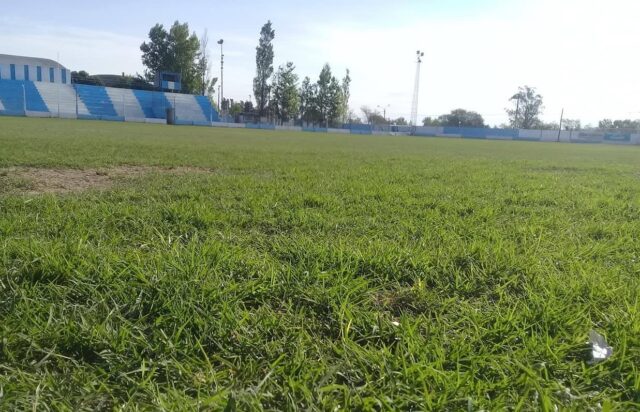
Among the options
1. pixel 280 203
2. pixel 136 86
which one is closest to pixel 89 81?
pixel 136 86

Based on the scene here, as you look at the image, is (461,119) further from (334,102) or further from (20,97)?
(20,97)

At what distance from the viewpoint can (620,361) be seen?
1.55 m

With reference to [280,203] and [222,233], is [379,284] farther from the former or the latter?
[280,203]

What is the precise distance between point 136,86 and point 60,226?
75086mm

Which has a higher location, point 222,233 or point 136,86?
point 136,86

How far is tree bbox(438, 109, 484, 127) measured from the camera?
3875 inches

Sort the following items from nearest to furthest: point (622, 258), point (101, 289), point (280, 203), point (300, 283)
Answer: point (101, 289)
point (300, 283)
point (622, 258)
point (280, 203)

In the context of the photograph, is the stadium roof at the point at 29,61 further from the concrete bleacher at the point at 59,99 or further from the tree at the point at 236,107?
the tree at the point at 236,107

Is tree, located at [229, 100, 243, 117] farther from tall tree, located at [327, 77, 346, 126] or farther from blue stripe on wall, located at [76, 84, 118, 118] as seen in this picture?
blue stripe on wall, located at [76, 84, 118, 118]

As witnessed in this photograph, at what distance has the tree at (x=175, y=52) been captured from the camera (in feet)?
238

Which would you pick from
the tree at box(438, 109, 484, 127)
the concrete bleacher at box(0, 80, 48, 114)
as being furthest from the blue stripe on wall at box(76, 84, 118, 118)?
the tree at box(438, 109, 484, 127)

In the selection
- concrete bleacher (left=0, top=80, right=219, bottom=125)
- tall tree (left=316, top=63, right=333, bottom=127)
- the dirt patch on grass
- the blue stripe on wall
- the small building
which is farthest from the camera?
tall tree (left=316, top=63, right=333, bottom=127)

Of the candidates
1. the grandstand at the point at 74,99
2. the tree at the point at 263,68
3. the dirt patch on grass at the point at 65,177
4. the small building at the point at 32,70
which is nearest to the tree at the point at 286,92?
the tree at the point at 263,68

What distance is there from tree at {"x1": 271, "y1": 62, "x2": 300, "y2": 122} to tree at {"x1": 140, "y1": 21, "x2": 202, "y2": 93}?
15.0 m
